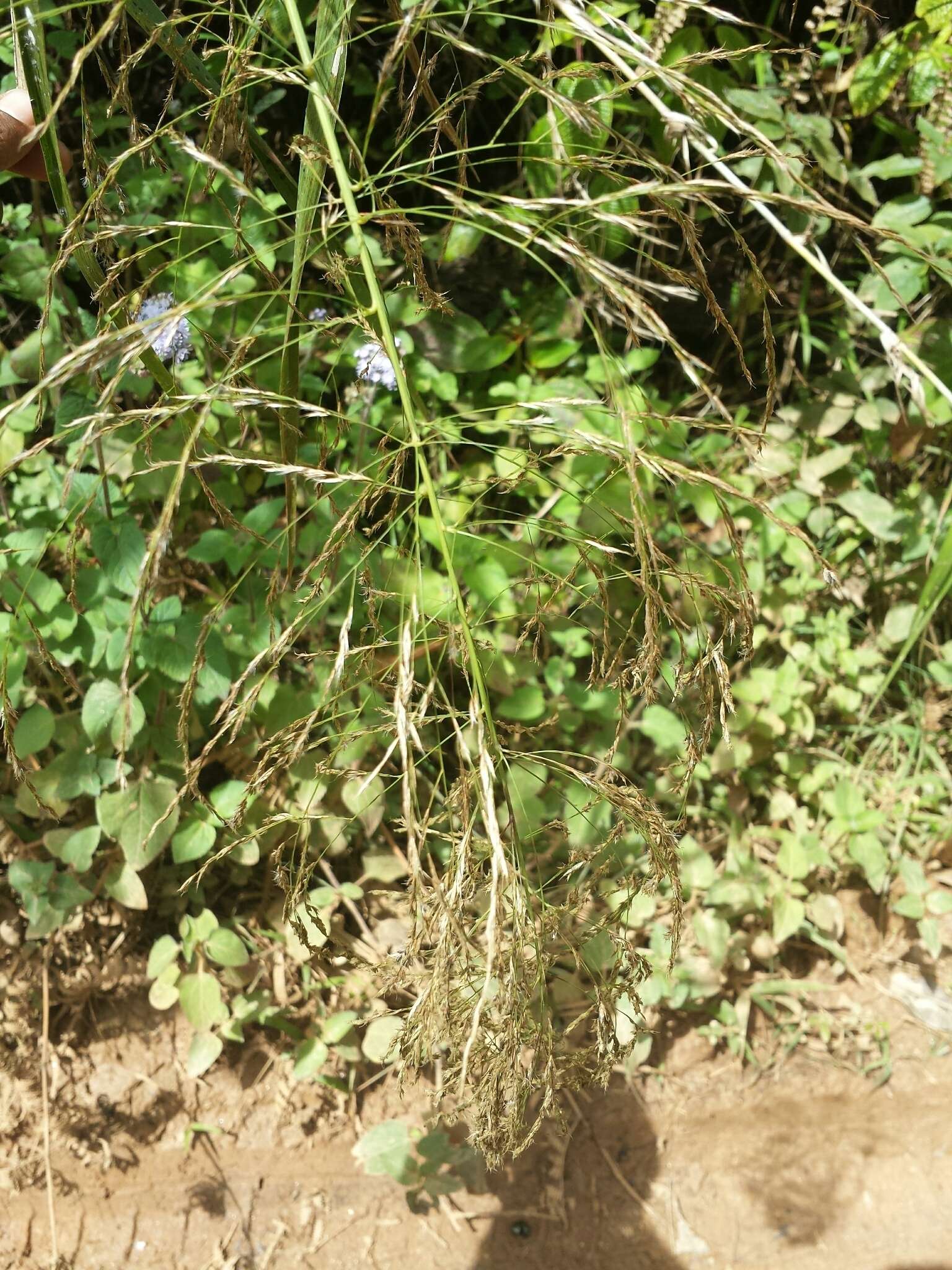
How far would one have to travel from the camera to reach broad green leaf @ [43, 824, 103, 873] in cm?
149

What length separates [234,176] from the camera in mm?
765

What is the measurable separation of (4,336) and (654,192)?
1532 mm

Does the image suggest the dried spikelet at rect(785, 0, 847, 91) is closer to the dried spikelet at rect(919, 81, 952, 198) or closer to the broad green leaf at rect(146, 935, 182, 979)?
the dried spikelet at rect(919, 81, 952, 198)

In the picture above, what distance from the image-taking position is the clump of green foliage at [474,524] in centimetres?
85

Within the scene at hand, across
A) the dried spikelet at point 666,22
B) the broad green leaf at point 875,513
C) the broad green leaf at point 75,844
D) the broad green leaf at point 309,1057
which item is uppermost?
the dried spikelet at point 666,22

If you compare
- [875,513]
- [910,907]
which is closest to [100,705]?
[875,513]

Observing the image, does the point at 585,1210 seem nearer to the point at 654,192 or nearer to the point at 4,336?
the point at 654,192

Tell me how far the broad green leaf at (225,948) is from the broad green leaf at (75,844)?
243mm

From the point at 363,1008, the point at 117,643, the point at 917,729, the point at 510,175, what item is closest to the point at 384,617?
the point at 117,643

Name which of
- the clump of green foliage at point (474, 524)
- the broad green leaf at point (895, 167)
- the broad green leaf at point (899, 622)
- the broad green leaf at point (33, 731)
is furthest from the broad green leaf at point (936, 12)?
the broad green leaf at point (33, 731)

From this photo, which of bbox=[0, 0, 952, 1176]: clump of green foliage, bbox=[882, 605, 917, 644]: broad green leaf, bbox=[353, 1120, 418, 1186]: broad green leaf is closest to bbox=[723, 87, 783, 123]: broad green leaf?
bbox=[0, 0, 952, 1176]: clump of green foliage

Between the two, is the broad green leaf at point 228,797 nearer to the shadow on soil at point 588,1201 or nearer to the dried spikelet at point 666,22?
the shadow on soil at point 588,1201

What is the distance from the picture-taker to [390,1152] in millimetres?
1590

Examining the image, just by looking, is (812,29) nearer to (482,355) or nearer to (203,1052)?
(482,355)
